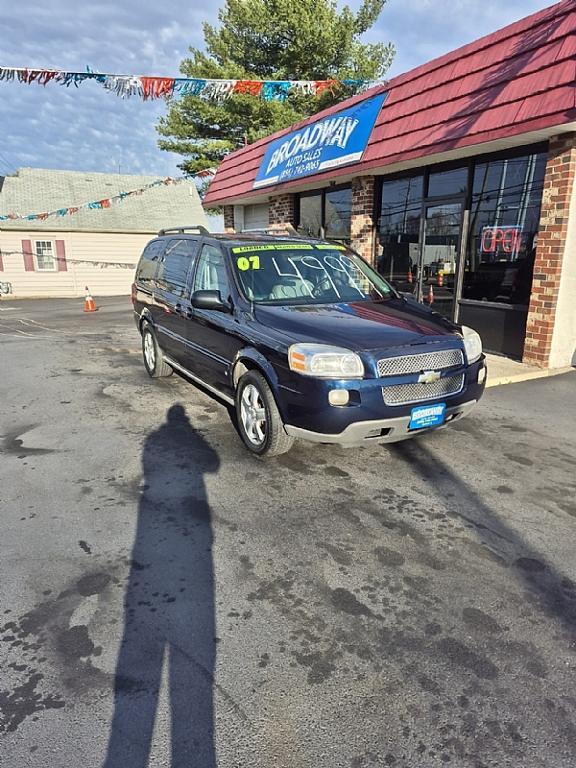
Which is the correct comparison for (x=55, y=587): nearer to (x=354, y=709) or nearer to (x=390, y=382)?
(x=354, y=709)

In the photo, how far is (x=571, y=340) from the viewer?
7387 mm

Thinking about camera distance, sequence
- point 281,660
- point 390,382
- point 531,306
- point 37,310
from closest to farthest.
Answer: point 281,660, point 390,382, point 531,306, point 37,310

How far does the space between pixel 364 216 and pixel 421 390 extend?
7270 mm

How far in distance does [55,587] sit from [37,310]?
17653 mm

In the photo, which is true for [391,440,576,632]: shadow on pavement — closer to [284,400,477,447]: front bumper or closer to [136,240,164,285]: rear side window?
[284,400,477,447]: front bumper

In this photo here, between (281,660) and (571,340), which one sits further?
(571,340)

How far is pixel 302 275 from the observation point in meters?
5.00

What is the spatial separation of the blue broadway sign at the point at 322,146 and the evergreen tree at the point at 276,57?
7.48 m

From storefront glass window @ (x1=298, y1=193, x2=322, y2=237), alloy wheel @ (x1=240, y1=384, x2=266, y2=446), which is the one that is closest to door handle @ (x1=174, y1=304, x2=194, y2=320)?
alloy wheel @ (x1=240, y1=384, x2=266, y2=446)

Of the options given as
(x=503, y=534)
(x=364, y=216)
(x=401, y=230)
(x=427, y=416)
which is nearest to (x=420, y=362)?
(x=427, y=416)

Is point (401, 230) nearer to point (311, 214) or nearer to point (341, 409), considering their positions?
point (311, 214)

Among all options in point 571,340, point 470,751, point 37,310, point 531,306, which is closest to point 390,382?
point 470,751

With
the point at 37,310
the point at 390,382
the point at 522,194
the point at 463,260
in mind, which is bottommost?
the point at 37,310

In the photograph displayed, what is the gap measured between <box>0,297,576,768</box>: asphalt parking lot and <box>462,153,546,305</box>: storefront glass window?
11.6 ft
